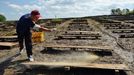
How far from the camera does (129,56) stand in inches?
339

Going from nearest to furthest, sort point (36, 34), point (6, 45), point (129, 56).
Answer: point (129, 56)
point (6, 45)
point (36, 34)

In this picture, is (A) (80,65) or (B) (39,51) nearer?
(A) (80,65)

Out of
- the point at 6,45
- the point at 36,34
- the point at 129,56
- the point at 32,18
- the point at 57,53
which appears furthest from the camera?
the point at 36,34

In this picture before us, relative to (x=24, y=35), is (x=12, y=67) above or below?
below

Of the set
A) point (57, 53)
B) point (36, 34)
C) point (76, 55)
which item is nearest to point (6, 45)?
point (36, 34)

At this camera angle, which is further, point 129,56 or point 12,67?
point 129,56

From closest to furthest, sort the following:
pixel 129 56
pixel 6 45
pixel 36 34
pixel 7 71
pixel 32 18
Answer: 1. pixel 7 71
2. pixel 32 18
3. pixel 129 56
4. pixel 6 45
5. pixel 36 34

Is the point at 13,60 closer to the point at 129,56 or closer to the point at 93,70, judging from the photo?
the point at 93,70

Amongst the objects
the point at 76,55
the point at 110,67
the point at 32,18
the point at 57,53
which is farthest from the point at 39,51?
the point at 110,67

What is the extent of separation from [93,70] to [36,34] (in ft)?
18.0

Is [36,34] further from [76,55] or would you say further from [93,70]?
[93,70]

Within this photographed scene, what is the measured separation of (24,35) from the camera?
834 cm

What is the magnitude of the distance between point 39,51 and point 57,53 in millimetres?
738

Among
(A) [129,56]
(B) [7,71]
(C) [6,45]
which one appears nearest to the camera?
(B) [7,71]
